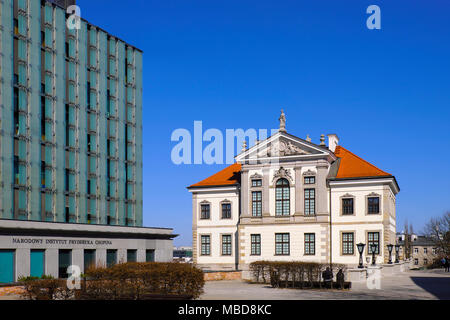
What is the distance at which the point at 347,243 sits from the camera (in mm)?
59219

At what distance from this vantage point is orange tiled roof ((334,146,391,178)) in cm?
5956

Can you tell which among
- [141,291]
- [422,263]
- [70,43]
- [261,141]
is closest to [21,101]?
[70,43]

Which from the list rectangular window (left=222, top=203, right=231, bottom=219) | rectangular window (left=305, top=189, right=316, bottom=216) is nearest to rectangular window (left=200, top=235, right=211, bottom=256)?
rectangular window (left=222, top=203, right=231, bottom=219)

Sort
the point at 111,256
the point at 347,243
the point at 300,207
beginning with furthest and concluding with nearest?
the point at 300,207 < the point at 347,243 < the point at 111,256

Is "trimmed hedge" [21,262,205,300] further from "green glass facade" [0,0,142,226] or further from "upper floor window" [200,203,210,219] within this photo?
"upper floor window" [200,203,210,219]

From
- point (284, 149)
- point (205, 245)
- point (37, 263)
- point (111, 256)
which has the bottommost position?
point (111, 256)

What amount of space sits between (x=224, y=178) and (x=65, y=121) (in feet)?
60.5

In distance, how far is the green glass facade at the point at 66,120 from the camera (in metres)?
52.4

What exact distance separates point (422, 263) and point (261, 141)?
96272 mm

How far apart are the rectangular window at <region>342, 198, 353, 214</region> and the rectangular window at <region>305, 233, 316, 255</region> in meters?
3.83

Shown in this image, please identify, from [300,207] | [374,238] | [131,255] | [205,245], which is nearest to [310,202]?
[300,207]

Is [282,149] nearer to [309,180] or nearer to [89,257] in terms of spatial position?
[309,180]

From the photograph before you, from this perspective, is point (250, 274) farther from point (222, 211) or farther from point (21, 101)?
point (21, 101)
